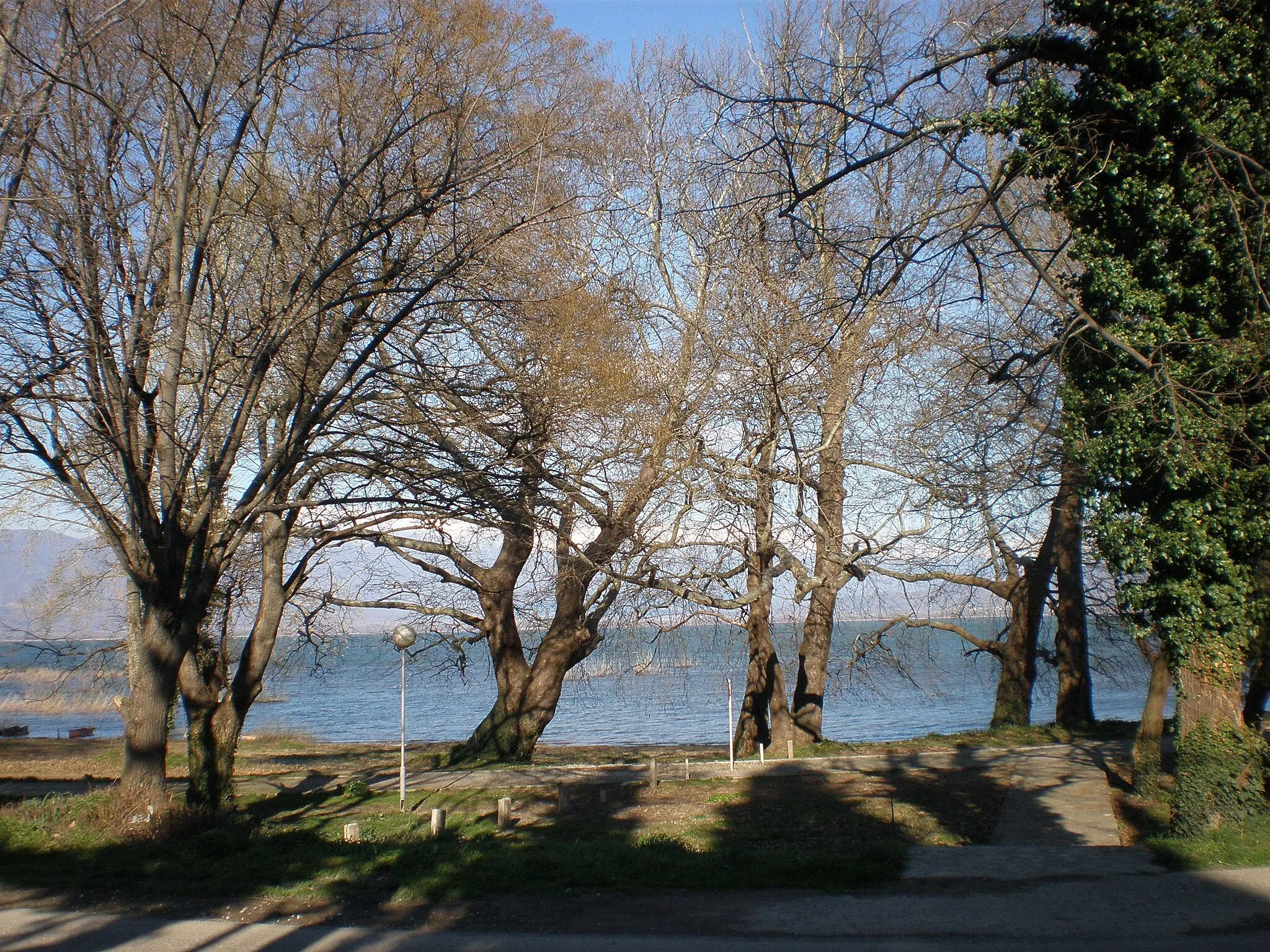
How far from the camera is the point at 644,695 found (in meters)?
43.5

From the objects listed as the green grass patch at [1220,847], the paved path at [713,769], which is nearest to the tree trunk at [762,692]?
the paved path at [713,769]

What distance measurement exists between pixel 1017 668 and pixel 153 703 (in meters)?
17.4

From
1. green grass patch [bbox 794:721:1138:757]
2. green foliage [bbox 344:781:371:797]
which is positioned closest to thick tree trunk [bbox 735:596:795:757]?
green grass patch [bbox 794:721:1138:757]

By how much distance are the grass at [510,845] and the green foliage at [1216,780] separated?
195 cm

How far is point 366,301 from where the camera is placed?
36.2 ft

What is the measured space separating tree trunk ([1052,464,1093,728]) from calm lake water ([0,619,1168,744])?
0.55 metres

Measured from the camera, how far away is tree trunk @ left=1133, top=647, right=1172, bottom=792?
1127cm

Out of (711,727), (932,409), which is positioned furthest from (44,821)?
(711,727)

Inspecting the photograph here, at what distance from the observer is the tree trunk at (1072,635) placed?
764 inches

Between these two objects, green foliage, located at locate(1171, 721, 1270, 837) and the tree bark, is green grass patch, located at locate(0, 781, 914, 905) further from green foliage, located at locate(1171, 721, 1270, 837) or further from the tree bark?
Result: the tree bark

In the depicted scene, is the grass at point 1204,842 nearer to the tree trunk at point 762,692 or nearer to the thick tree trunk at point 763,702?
the tree trunk at point 762,692

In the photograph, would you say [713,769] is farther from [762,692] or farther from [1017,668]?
[1017,668]

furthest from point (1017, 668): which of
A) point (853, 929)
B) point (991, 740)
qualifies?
point (853, 929)

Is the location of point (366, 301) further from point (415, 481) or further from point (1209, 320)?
point (1209, 320)
